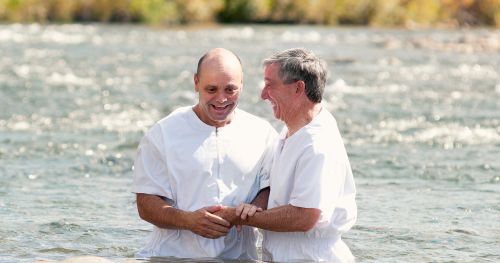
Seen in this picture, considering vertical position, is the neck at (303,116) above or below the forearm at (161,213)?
above

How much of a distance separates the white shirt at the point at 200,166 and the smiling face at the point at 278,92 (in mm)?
325

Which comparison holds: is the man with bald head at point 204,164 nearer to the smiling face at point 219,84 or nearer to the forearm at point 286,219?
the smiling face at point 219,84

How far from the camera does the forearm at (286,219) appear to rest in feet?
21.2

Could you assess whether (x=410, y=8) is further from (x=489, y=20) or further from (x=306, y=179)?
(x=306, y=179)

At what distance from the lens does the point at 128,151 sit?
48.4 feet

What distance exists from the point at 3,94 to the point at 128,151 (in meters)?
7.85

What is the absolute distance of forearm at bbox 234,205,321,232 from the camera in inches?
255

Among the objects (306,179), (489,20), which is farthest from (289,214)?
(489,20)

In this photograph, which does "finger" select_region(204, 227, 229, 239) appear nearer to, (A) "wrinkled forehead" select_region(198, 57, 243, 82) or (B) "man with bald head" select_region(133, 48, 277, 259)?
(B) "man with bald head" select_region(133, 48, 277, 259)

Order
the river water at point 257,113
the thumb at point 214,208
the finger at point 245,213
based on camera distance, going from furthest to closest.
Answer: the river water at point 257,113, the thumb at point 214,208, the finger at point 245,213

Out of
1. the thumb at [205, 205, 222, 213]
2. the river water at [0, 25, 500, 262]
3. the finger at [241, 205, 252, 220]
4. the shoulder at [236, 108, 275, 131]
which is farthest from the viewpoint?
the river water at [0, 25, 500, 262]

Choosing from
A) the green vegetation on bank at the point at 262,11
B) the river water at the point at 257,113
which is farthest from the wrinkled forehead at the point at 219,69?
the green vegetation on bank at the point at 262,11

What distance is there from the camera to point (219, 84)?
6.64 metres

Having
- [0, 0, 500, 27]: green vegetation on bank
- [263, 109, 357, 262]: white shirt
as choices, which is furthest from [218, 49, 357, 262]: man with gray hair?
[0, 0, 500, 27]: green vegetation on bank
